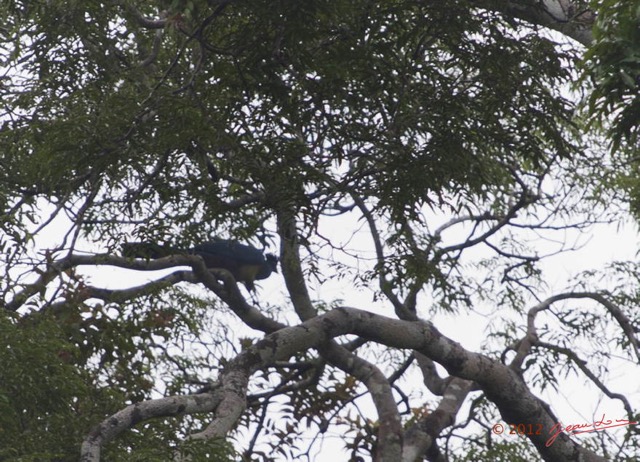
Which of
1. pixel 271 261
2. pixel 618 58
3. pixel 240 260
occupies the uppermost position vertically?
pixel 271 261

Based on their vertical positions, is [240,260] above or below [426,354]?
above

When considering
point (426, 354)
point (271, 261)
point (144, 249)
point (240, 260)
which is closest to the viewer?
point (144, 249)

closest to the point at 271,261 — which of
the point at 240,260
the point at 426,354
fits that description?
the point at 240,260

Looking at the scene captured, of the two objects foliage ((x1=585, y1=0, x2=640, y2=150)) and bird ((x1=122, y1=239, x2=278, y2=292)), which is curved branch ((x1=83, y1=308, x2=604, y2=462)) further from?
foliage ((x1=585, y1=0, x2=640, y2=150))

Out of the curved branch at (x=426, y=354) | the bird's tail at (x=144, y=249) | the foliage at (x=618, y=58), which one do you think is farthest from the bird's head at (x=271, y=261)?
the foliage at (x=618, y=58)

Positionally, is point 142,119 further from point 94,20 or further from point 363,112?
point 94,20

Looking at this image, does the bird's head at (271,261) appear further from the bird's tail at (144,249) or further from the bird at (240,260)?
the bird's tail at (144,249)

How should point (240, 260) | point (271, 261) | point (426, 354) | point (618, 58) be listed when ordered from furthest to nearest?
point (271, 261) → point (240, 260) → point (426, 354) → point (618, 58)

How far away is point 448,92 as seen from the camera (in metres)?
5.31

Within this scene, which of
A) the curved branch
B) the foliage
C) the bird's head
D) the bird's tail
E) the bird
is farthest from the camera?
the bird's head

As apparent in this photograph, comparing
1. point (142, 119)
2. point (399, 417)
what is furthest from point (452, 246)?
point (142, 119)

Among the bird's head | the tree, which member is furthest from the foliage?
the bird's head

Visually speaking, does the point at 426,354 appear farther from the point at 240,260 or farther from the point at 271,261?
the point at 271,261

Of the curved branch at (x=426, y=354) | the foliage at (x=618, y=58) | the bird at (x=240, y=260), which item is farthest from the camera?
the bird at (x=240, y=260)
